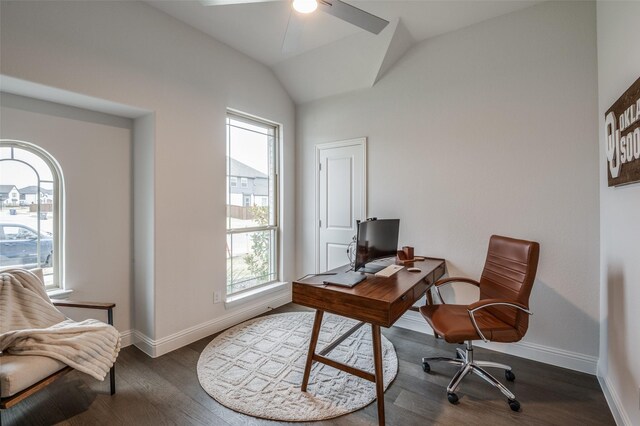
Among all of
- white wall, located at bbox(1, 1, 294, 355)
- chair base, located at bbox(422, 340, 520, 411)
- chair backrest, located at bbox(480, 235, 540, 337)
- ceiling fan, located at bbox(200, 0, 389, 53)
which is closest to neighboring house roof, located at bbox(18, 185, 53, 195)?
white wall, located at bbox(1, 1, 294, 355)

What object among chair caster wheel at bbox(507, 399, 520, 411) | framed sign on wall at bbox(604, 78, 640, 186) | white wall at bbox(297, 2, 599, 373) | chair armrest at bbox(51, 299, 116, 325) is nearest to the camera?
framed sign on wall at bbox(604, 78, 640, 186)

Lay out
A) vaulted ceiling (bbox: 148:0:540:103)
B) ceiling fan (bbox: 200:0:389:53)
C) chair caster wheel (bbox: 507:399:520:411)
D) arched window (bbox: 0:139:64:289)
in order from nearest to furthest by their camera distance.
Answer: ceiling fan (bbox: 200:0:389:53), chair caster wheel (bbox: 507:399:520:411), arched window (bbox: 0:139:64:289), vaulted ceiling (bbox: 148:0:540:103)

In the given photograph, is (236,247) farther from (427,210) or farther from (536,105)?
(536,105)

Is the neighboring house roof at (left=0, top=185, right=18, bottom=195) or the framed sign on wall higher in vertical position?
the framed sign on wall

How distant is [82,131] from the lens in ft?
8.18

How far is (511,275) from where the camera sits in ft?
7.04

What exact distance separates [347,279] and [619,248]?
177 centimetres

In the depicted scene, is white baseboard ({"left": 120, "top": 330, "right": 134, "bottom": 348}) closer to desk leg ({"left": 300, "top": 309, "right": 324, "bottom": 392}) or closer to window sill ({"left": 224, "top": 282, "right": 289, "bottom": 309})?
window sill ({"left": 224, "top": 282, "right": 289, "bottom": 309})

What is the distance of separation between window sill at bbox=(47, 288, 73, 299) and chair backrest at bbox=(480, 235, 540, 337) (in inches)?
138

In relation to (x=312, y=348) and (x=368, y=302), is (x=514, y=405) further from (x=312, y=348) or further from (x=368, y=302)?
(x=312, y=348)

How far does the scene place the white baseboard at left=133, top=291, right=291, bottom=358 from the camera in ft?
8.54

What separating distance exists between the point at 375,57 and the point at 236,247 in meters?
2.70

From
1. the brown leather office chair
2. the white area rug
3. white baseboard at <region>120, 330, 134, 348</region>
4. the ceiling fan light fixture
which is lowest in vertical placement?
the white area rug

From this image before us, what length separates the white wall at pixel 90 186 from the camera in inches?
89.0
